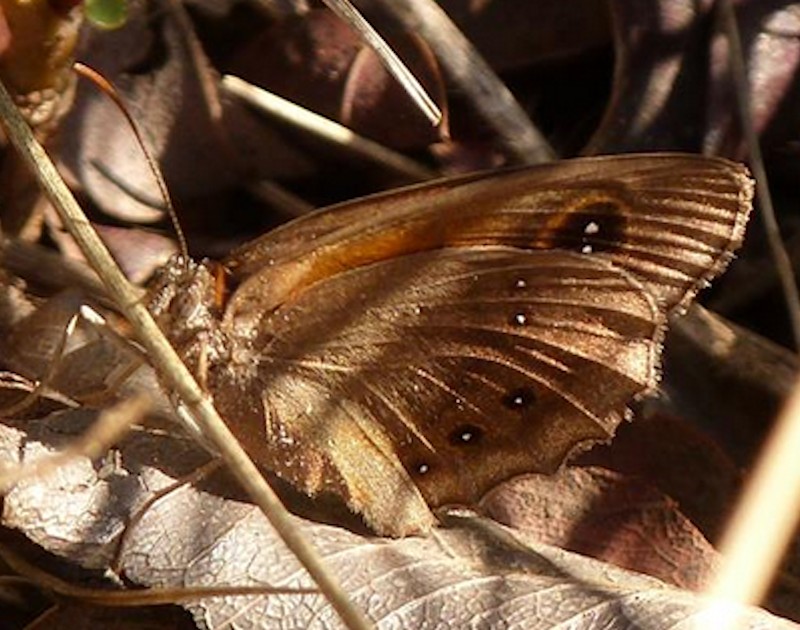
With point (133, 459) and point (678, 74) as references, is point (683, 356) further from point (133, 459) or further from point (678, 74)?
point (133, 459)

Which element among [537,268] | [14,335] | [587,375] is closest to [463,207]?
[537,268]

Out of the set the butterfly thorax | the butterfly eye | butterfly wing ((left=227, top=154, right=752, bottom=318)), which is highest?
butterfly wing ((left=227, top=154, right=752, bottom=318))

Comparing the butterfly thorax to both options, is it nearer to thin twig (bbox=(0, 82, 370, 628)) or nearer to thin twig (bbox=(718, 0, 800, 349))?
thin twig (bbox=(0, 82, 370, 628))

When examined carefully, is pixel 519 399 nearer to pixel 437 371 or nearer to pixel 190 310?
pixel 437 371

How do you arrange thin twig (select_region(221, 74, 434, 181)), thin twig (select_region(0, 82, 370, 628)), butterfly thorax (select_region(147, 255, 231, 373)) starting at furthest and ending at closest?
thin twig (select_region(221, 74, 434, 181))
butterfly thorax (select_region(147, 255, 231, 373))
thin twig (select_region(0, 82, 370, 628))

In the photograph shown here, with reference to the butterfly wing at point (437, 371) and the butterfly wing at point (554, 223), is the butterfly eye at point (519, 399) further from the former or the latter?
the butterfly wing at point (554, 223)

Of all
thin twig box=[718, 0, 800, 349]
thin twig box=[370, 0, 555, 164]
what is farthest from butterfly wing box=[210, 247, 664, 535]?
thin twig box=[718, 0, 800, 349]

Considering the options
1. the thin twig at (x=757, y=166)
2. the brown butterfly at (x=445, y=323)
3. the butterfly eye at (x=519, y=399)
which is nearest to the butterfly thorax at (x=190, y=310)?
the brown butterfly at (x=445, y=323)

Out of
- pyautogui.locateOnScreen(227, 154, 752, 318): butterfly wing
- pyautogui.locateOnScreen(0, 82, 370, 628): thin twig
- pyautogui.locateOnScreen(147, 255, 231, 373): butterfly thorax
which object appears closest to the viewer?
pyautogui.locateOnScreen(0, 82, 370, 628): thin twig
